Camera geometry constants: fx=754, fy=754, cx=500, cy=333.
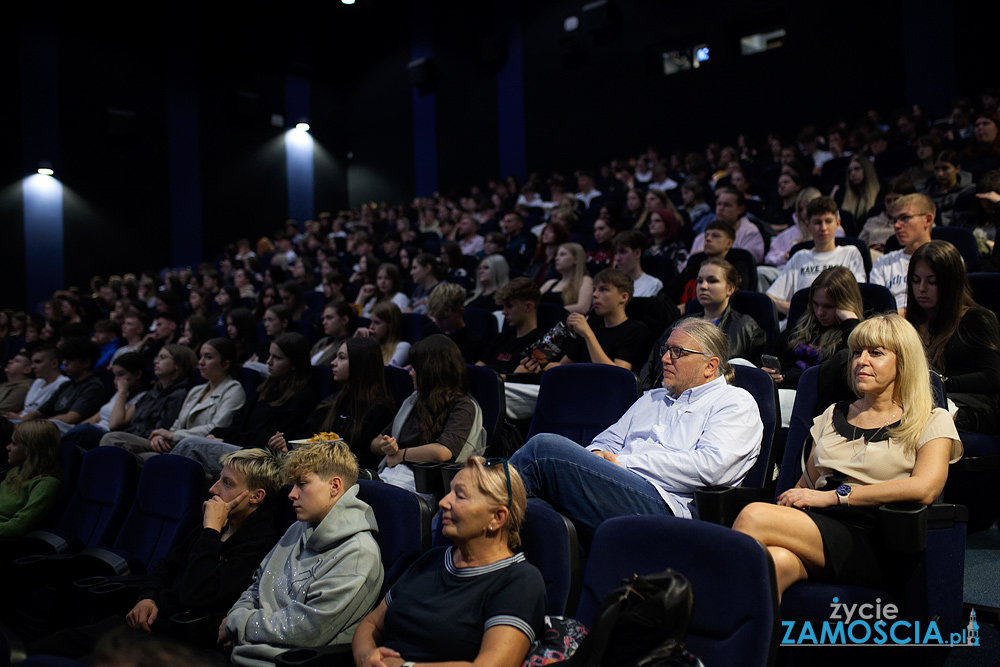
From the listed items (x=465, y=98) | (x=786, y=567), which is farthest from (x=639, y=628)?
(x=465, y=98)

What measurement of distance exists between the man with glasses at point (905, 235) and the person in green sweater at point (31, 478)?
11.8 ft

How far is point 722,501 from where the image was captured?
1.90 metres

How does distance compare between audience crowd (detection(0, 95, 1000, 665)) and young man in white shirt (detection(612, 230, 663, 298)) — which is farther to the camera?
young man in white shirt (detection(612, 230, 663, 298))

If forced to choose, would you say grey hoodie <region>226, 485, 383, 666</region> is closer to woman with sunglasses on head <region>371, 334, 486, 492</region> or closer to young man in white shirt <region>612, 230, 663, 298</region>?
woman with sunglasses on head <region>371, 334, 486, 492</region>

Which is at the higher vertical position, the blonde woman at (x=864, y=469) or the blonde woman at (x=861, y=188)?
the blonde woman at (x=861, y=188)

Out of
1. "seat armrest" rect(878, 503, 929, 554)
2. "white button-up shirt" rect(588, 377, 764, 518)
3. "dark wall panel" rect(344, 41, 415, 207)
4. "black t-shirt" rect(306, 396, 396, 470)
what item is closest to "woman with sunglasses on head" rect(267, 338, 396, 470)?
"black t-shirt" rect(306, 396, 396, 470)

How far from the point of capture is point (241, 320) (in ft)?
15.4

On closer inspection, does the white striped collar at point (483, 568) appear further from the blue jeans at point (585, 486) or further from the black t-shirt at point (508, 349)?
the black t-shirt at point (508, 349)

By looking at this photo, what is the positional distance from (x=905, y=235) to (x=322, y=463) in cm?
270

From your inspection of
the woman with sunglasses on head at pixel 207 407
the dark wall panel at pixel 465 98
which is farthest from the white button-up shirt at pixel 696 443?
the dark wall panel at pixel 465 98

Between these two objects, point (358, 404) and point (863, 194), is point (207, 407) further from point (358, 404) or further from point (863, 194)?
point (863, 194)

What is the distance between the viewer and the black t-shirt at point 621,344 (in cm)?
323

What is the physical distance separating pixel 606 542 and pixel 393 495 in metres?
0.65

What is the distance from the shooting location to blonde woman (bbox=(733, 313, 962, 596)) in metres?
1.70
